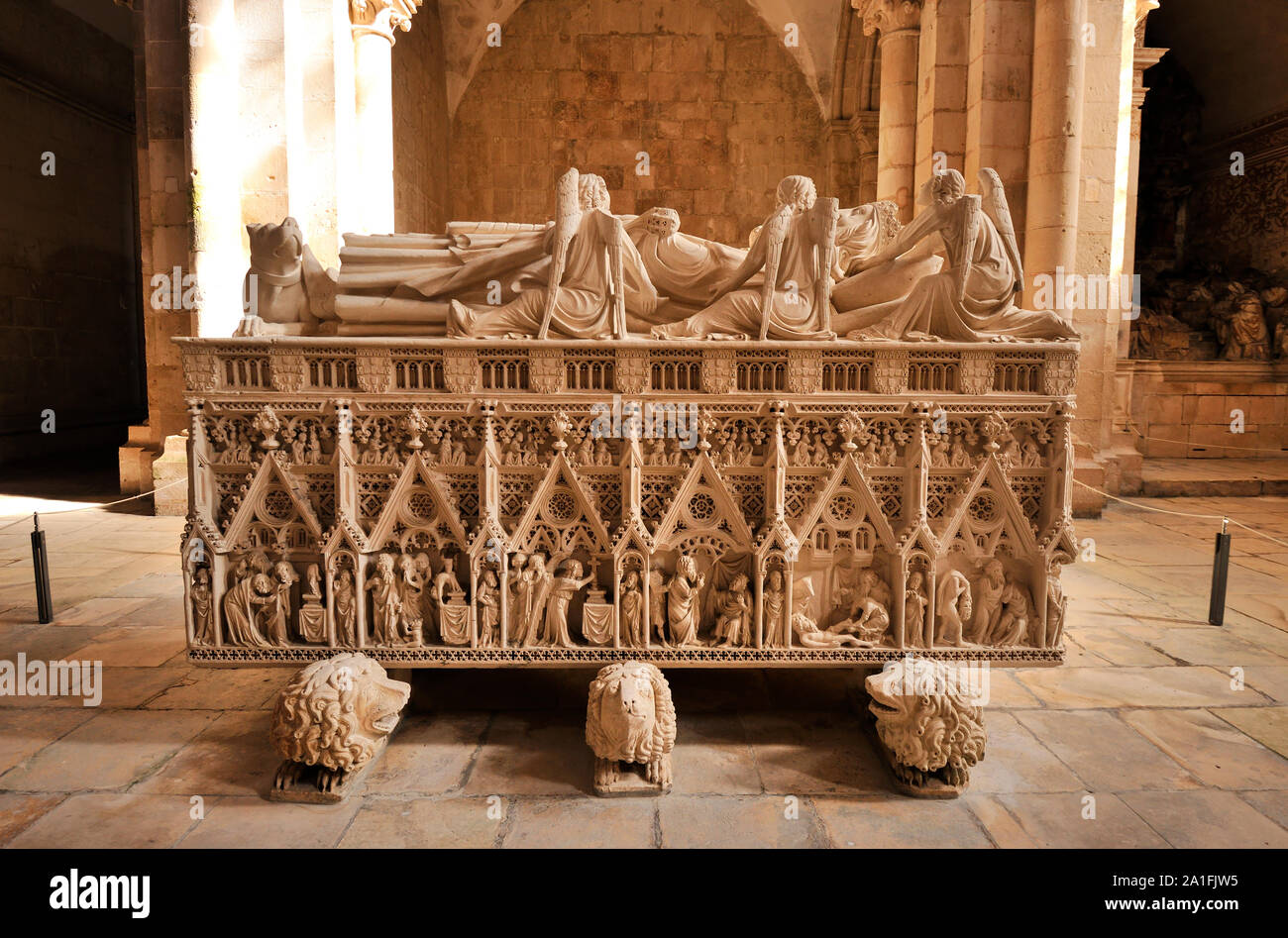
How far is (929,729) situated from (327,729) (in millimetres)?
2250

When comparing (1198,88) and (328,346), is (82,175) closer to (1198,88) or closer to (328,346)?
(328,346)

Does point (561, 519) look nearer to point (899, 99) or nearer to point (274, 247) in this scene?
point (274, 247)

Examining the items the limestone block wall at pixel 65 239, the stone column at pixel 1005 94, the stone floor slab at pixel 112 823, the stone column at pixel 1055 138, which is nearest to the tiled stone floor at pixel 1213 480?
the stone column at pixel 1055 138

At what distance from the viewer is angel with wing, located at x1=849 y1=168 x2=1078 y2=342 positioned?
A: 3.51m

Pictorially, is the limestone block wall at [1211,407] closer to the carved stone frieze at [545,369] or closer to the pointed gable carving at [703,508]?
the pointed gable carving at [703,508]

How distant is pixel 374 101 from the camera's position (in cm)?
900

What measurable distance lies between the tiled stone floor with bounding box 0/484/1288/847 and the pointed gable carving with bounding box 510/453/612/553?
2.87ft

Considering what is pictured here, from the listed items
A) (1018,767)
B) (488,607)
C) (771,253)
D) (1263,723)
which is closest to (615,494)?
(488,607)

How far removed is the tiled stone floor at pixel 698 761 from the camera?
290 cm

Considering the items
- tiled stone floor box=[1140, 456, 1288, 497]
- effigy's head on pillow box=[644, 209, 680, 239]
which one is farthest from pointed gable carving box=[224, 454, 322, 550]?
tiled stone floor box=[1140, 456, 1288, 497]

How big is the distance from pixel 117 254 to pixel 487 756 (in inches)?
577

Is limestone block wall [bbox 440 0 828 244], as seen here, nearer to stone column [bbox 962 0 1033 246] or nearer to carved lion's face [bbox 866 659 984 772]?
stone column [bbox 962 0 1033 246]

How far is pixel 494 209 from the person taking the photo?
14.0 meters

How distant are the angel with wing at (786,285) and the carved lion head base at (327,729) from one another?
1881 mm
